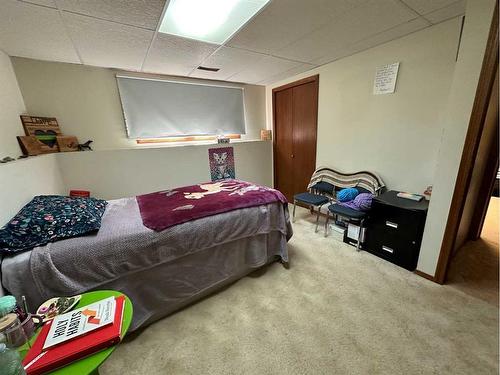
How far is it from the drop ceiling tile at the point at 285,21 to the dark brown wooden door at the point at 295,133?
4.02 feet

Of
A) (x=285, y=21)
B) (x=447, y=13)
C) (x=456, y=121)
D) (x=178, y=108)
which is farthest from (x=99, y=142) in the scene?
(x=447, y=13)

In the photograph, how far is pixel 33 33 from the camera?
5.53 ft

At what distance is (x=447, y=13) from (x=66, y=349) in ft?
10.4

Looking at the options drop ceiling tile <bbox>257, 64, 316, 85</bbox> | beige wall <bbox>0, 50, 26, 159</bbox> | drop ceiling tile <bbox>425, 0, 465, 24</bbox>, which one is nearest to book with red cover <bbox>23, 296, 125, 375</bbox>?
beige wall <bbox>0, 50, 26, 159</bbox>

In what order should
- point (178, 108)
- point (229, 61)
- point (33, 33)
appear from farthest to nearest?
point (178, 108)
point (229, 61)
point (33, 33)

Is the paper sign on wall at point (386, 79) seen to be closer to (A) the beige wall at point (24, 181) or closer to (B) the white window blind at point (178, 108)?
(B) the white window blind at point (178, 108)

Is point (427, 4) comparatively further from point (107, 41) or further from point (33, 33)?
point (33, 33)

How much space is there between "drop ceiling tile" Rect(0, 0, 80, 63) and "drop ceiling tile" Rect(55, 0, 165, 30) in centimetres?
19

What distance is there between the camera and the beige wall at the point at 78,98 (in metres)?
2.32

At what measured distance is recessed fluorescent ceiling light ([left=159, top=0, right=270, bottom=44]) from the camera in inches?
58.2

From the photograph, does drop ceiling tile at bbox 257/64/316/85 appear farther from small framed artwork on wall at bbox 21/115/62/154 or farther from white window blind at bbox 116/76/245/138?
small framed artwork on wall at bbox 21/115/62/154

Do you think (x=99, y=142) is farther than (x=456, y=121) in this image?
Yes

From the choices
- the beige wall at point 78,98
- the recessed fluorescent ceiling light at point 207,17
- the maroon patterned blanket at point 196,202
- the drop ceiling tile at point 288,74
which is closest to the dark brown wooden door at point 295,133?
the drop ceiling tile at point 288,74

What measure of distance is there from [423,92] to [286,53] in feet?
4.80
